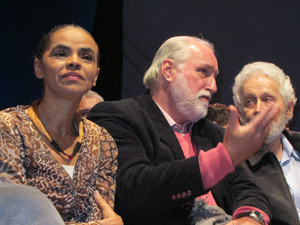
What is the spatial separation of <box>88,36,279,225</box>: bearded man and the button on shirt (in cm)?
31

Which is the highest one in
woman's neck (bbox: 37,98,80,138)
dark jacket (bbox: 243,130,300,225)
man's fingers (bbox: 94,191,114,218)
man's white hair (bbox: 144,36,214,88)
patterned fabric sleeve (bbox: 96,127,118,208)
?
man's white hair (bbox: 144,36,214,88)

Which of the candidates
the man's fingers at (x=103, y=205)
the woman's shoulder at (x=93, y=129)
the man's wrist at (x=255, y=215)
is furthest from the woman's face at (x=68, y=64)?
the man's wrist at (x=255, y=215)

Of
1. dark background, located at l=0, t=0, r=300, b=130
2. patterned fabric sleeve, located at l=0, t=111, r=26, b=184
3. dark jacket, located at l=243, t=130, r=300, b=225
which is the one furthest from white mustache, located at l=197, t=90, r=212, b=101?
dark background, located at l=0, t=0, r=300, b=130

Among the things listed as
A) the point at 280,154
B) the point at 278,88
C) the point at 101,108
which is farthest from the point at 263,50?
the point at 101,108

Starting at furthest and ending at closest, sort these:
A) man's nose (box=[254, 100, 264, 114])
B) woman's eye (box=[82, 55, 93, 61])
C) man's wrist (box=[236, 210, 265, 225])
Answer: man's nose (box=[254, 100, 264, 114]), man's wrist (box=[236, 210, 265, 225]), woman's eye (box=[82, 55, 93, 61])

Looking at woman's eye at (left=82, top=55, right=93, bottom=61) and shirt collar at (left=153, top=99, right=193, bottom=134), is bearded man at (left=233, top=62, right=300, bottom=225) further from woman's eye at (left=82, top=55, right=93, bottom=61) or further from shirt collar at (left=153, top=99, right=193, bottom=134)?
woman's eye at (left=82, top=55, right=93, bottom=61)

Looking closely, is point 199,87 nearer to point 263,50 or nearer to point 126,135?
point 126,135

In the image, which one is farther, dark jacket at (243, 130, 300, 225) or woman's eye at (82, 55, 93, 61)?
dark jacket at (243, 130, 300, 225)

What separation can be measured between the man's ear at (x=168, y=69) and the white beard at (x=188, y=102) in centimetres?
9

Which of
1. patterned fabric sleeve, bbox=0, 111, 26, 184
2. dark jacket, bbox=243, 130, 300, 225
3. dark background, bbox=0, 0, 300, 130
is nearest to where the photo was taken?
patterned fabric sleeve, bbox=0, 111, 26, 184

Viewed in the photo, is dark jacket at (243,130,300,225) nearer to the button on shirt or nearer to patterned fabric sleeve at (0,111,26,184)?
the button on shirt

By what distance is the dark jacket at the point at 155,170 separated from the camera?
65.4 inches

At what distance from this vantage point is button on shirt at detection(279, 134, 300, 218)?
2.37 m

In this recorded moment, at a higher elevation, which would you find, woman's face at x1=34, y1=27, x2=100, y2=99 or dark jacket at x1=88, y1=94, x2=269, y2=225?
woman's face at x1=34, y1=27, x2=100, y2=99
